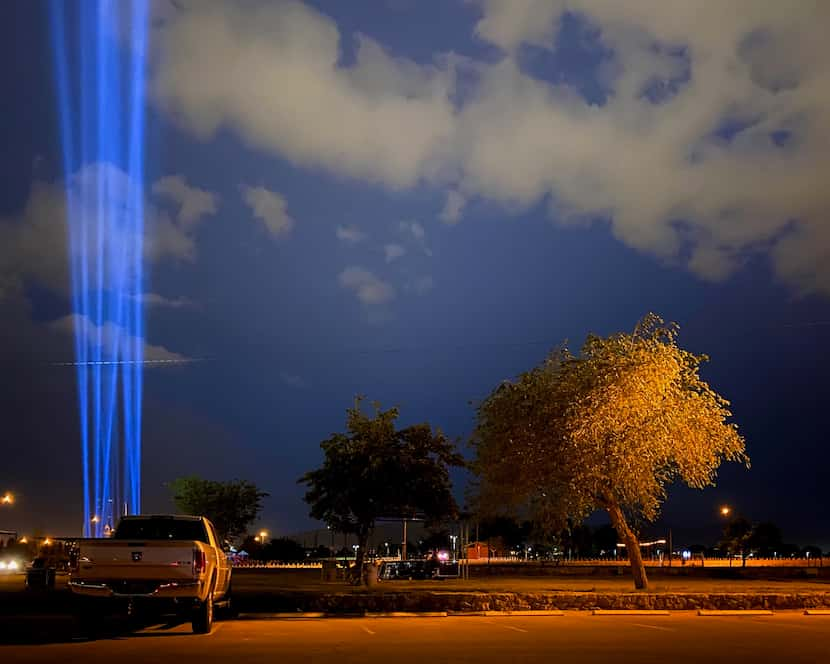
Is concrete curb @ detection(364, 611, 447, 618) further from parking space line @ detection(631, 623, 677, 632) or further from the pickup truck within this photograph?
the pickup truck

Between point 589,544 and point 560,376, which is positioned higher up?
point 560,376

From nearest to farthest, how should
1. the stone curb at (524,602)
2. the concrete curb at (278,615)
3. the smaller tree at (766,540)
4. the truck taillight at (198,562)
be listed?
the truck taillight at (198,562) < the concrete curb at (278,615) < the stone curb at (524,602) < the smaller tree at (766,540)

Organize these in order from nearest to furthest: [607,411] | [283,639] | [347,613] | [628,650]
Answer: [628,650] → [283,639] → [347,613] → [607,411]

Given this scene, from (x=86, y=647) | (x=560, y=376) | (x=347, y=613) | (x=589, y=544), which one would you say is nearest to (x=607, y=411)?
(x=560, y=376)

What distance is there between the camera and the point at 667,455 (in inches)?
1059

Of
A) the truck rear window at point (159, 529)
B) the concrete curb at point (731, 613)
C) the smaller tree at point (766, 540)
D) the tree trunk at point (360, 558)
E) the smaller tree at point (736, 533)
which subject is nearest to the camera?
the truck rear window at point (159, 529)

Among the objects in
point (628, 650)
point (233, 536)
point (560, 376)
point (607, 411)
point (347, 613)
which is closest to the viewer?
point (628, 650)

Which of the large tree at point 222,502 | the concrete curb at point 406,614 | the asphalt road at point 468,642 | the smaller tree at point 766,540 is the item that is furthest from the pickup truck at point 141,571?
the smaller tree at point 766,540

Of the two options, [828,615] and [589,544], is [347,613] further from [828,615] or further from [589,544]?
[589,544]

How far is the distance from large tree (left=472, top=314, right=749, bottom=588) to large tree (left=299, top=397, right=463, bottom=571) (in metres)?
4.57

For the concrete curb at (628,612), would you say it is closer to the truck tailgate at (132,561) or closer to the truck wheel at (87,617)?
the truck tailgate at (132,561)

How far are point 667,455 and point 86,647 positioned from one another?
16.6 metres

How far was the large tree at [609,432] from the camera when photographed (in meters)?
26.5

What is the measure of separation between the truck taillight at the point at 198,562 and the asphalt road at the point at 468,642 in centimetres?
111
